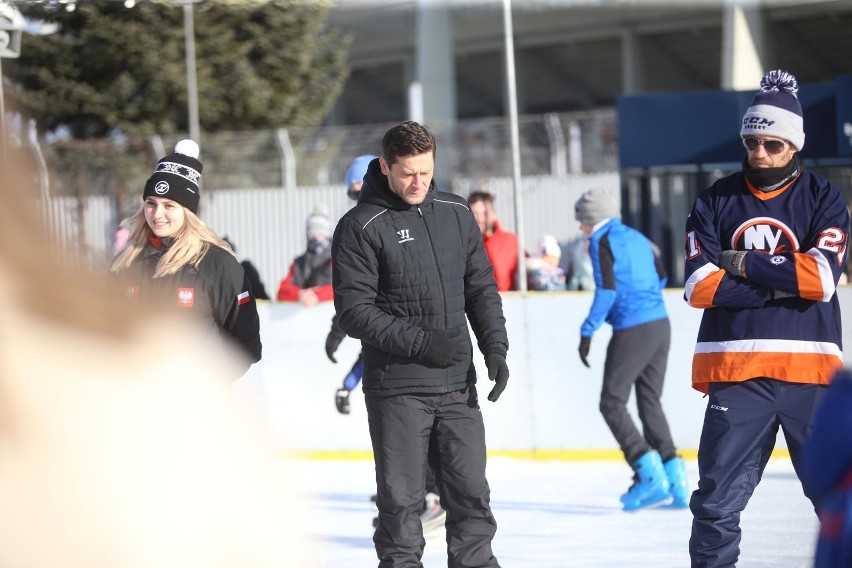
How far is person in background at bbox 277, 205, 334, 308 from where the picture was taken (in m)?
8.79

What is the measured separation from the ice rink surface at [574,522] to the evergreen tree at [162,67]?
16.8m

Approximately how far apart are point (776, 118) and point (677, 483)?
3047mm

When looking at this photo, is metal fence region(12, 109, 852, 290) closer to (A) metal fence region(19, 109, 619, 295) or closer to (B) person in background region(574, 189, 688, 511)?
(A) metal fence region(19, 109, 619, 295)

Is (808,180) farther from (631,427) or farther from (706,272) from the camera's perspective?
(631,427)

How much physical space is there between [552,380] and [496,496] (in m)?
1.36

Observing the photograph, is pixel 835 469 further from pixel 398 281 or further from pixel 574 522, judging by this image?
pixel 574 522

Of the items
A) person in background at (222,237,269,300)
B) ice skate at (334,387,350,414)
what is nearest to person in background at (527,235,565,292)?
person in background at (222,237,269,300)

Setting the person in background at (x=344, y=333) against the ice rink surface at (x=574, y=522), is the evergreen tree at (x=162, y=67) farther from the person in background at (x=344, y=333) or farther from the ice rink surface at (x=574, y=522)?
the person in background at (x=344, y=333)

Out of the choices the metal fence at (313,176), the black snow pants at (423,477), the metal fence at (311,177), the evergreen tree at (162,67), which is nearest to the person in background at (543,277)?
the black snow pants at (423,477)

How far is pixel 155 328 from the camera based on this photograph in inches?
175

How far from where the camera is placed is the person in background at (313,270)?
28.8 feet

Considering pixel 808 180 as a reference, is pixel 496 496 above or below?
below

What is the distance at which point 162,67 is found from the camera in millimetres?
24125

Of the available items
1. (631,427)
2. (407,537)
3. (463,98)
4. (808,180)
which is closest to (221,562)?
(407,537)
